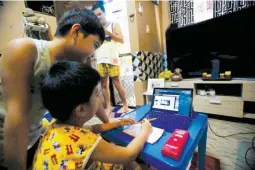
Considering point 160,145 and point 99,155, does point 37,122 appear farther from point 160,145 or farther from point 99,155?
point 160,145

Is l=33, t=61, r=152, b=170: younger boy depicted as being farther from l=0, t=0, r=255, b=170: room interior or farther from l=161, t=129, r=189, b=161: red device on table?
l=0, t=0, r=255, b=170: room interior

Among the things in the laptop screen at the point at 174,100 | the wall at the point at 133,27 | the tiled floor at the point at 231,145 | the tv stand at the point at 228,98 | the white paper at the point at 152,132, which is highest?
the wall at the point at 133,27

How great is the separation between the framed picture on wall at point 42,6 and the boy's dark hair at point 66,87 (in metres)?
1.47

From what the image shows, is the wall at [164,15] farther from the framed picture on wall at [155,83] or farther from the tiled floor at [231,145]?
the tiled floor at [231,145]

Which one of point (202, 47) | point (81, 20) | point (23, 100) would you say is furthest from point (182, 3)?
point (23, 100)

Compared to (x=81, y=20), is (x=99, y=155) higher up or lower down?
lower down

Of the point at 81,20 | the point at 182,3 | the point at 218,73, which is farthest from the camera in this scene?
the point at 182,3

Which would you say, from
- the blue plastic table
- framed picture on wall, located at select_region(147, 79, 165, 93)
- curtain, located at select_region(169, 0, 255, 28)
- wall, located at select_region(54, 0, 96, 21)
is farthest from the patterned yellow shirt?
wall, located at select_region(54, 0, 96, 21)

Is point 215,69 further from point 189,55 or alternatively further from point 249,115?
point 249,115

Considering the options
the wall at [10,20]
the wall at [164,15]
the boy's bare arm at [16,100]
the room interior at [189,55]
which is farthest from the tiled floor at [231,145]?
the wall at [10,20]

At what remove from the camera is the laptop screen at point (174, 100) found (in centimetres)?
64

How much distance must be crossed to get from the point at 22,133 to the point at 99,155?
24cm

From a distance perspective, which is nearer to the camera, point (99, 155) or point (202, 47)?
point (99, 155)

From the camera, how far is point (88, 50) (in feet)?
1.83
